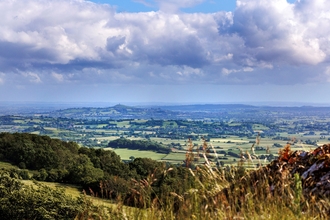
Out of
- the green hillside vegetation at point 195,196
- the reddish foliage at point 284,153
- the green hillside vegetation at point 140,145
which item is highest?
the reddish foliage at point 284,153

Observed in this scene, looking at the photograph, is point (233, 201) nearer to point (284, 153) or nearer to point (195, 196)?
point (195, 196)

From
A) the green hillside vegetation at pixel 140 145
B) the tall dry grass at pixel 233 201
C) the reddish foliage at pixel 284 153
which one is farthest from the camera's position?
the green hillside vegetation at pixel 140 145

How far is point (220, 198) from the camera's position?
680 centimetres

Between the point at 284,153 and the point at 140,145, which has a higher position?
the point at 284,153

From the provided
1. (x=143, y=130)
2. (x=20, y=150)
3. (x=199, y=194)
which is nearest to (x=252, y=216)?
(x=199, y=194)

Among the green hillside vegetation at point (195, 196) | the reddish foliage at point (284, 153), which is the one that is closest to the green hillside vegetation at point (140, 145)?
the green hillside vegetation at point (195, 196)

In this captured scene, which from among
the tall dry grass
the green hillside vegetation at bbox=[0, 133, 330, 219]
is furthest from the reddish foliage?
the tall dry grass

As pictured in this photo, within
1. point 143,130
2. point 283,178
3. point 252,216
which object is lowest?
point 143,130

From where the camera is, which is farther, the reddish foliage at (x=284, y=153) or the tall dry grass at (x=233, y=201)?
the reddish foliage at (x=284, y=153)

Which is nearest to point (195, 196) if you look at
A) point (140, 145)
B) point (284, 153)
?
point (284, 153)

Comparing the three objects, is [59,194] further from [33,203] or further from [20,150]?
[20,150]

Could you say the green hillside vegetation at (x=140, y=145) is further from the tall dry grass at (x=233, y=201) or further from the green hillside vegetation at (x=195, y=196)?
the tall dry grass at (x=233, y=201)

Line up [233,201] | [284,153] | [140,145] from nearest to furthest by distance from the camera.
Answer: [233,201]
[284,153]
[140,145]

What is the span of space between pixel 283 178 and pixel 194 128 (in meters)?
166
